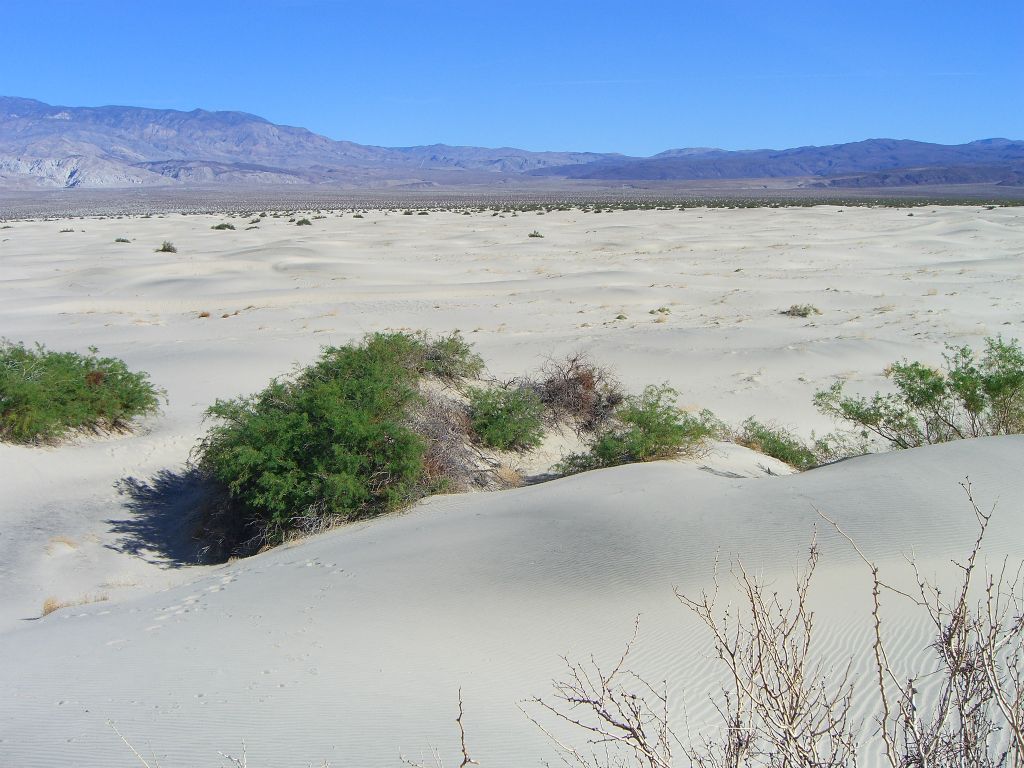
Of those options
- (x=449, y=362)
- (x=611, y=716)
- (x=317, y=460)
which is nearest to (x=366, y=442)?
(x=317, y=460)

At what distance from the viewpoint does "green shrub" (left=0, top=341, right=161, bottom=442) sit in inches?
463

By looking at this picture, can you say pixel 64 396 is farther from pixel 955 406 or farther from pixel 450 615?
pixel 955 406

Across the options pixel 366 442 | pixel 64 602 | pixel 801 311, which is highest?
pixel 801 311

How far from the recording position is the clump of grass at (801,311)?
22.8 meters

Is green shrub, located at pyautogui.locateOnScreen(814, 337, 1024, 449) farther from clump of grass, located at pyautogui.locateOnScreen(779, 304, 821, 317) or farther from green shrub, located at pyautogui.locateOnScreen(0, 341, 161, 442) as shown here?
clump of grass, located at pyautogui.locateOnScreen(779, 304, 821, 317)

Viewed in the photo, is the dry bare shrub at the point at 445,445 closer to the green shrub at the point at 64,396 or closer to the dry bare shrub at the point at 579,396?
the dry bare shrub at the point at 579,396

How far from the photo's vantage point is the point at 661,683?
506 centimetres

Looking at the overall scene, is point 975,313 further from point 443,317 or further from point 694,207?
point 694,207

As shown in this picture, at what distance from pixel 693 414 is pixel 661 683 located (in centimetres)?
975

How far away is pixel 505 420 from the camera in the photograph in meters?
12.4

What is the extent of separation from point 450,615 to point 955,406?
850 cm

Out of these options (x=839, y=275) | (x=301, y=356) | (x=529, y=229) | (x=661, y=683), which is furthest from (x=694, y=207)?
(x=661, y=683)

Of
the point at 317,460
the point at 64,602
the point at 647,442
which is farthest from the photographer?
the point at 647,442

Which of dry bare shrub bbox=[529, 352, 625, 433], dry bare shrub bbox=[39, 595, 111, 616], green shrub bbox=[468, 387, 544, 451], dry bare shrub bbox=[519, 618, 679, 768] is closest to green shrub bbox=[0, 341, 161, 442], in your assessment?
dry bare shrub bbox=[39, 595, 111, 616]
